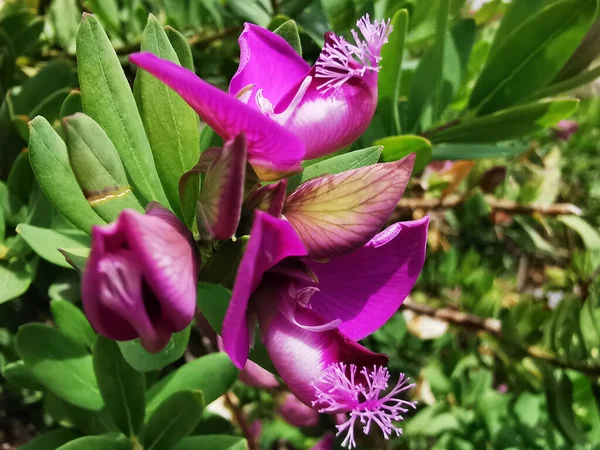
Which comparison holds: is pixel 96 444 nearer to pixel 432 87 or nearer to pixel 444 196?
pixel 432 87

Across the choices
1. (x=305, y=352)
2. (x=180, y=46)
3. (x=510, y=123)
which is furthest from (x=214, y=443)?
(x=510, y=123)

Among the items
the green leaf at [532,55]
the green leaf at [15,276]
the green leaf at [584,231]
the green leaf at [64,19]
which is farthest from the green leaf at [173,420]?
the green leaf at [584,231]

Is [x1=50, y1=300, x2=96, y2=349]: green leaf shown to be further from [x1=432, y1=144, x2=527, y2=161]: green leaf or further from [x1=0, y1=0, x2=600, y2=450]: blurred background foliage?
[x1=432, y1=144, x2=527, y2=161]: green leaf

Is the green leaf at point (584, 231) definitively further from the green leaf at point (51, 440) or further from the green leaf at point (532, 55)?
the green leaf at point (51, 440)

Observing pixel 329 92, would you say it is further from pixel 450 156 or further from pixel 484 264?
pixel 484 264

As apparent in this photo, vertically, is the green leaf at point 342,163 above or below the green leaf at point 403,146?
above

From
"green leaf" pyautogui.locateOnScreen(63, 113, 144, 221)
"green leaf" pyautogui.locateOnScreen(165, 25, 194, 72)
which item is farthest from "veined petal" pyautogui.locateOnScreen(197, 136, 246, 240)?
"green leaf" pyautogui.locateOnScreen(165, 25, 194, 72)
